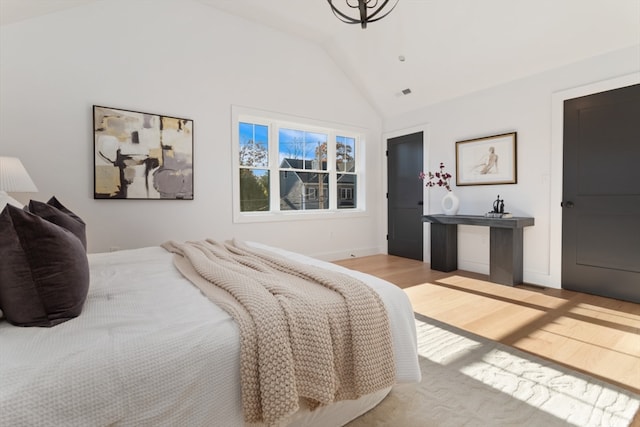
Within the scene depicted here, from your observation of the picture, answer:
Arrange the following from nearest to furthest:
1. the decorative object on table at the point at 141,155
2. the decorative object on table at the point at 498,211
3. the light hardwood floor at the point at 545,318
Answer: the light hardwood floor at the point at 545,318
the decorative object on table at the point at 141,155
the decorative object on table at the point at 498,211

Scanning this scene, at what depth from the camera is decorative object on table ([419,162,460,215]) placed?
14.2ft

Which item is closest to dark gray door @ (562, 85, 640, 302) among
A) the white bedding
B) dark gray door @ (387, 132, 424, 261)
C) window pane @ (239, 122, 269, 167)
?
dark gray door @ (387, 132, 424, 261)

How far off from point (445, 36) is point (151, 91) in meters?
3.56

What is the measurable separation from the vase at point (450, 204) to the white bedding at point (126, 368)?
3891 mm

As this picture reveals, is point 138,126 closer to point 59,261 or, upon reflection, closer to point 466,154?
point 59,261

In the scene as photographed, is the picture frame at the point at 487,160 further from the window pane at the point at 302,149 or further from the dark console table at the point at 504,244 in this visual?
the window pane at the point at 302,149

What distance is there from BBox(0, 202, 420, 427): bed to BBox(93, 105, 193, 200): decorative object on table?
2426 mm

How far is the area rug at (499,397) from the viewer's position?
1.46m

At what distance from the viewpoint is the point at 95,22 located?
3.14m

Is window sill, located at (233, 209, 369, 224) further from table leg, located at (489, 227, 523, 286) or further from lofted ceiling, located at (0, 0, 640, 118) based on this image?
table leg, located at (489, 227, 523, 286)

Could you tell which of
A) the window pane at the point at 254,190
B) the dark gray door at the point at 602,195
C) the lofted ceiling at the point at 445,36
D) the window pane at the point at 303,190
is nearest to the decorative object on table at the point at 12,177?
the lofted ceiling at the point at 445,36

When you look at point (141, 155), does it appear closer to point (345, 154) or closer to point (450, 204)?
point (345, 154)

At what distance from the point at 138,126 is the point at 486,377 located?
3865 mm

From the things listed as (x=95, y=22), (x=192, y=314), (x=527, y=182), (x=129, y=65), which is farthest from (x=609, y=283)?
(x=95, y=22)
